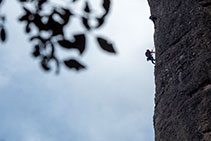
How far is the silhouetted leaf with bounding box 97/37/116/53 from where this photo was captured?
70.4 inches

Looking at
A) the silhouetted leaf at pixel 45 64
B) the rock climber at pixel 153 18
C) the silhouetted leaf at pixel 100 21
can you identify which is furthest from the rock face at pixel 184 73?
the silhouetted leaf at pixel 100 21

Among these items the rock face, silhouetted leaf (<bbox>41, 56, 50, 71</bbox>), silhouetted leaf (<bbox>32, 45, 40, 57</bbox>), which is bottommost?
silhouetted leaf (<bbox>41, 56, 50, 71</bbox>)

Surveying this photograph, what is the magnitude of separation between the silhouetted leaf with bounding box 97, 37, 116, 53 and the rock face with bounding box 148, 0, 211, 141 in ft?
12.8

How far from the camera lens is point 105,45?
5.89ft

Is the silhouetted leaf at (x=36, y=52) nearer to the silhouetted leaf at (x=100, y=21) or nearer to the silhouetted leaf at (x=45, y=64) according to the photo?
the silhouetted leaf at (x=45, y=64)

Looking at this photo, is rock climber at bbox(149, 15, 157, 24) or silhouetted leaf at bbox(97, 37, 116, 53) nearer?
silhouetted leaf at bbox(97, 37, 116, 53)

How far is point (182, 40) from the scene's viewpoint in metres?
6.48

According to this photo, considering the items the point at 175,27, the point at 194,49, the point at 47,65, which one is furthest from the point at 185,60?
the point at 47,65

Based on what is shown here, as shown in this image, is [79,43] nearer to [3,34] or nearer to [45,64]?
[45,64]

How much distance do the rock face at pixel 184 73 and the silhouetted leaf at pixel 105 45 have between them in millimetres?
3913

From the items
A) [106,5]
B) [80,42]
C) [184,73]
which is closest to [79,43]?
[80,42]

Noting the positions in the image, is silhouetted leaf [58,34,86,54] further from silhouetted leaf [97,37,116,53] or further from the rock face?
the rock face

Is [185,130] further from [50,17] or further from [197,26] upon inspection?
[50,17]

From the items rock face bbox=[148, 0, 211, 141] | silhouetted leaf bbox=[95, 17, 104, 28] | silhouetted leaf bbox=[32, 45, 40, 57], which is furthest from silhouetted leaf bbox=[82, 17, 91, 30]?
rock face bbox=[148, 0, 211, 141]
